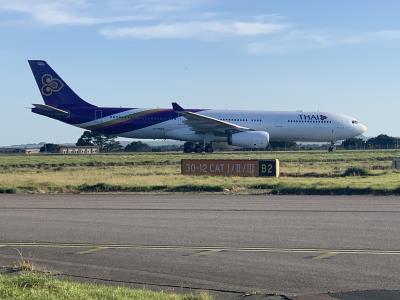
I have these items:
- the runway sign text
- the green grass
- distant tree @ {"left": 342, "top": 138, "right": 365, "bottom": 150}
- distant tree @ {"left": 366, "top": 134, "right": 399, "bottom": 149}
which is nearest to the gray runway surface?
the green grass

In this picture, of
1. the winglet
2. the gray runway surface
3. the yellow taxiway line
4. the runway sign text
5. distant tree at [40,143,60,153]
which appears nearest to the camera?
the gray runway surface

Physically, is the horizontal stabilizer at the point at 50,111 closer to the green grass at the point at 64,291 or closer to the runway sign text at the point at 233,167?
the runway sign text at the point at 233,167

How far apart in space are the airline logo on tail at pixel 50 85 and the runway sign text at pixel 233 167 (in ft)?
91.1

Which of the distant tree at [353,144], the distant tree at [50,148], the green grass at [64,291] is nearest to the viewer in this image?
the green grass at [64,291]

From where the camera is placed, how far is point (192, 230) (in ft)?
44.8

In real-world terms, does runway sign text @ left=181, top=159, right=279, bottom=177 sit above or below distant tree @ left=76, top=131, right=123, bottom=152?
below

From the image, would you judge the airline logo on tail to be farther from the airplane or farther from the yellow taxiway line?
the yellow taxiway line

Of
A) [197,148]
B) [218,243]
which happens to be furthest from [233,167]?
[197,148]

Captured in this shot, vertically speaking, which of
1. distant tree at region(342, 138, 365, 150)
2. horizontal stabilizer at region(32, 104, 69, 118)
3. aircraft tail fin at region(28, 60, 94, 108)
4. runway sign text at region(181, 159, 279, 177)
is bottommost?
runway sign text at region(181, 159, 279, 177)

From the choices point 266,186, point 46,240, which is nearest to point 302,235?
point 46,240

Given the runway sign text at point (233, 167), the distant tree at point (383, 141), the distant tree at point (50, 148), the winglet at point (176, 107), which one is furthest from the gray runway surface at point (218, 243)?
the distant tree at point (50, 148)

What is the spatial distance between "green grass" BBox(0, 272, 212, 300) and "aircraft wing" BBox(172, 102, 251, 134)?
155ft

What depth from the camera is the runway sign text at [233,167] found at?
3288 cm

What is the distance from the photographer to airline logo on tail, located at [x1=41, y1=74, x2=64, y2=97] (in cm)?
5947
